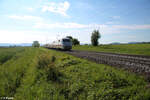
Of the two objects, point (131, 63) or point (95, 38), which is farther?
point (95, 38)

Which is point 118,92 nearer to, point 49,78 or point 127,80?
point 127,80

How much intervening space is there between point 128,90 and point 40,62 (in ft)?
21.2

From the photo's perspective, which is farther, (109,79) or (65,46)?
(65,46)

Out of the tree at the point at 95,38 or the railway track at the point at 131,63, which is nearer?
the railway track at the point at 131,63

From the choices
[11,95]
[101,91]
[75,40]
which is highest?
A: [75,40]

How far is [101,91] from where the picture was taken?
336cm

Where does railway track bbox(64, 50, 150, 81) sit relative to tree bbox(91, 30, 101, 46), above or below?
below

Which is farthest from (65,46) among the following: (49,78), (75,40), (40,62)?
(75,40)

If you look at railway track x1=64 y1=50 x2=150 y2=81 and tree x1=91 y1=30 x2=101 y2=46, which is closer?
railway track x1=64 y1=50 x2=150 y2=81

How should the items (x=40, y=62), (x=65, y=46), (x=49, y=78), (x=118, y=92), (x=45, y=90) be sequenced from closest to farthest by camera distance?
(x=118, y=92)
(x=45, y=90)
(x=49, y=78)
(x=40, y=62)
(x=65, y=46)

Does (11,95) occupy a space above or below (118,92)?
below

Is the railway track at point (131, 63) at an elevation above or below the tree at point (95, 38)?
below

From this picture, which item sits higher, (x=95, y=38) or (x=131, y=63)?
(x=95, y=38)

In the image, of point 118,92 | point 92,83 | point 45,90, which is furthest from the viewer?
point 92,83
